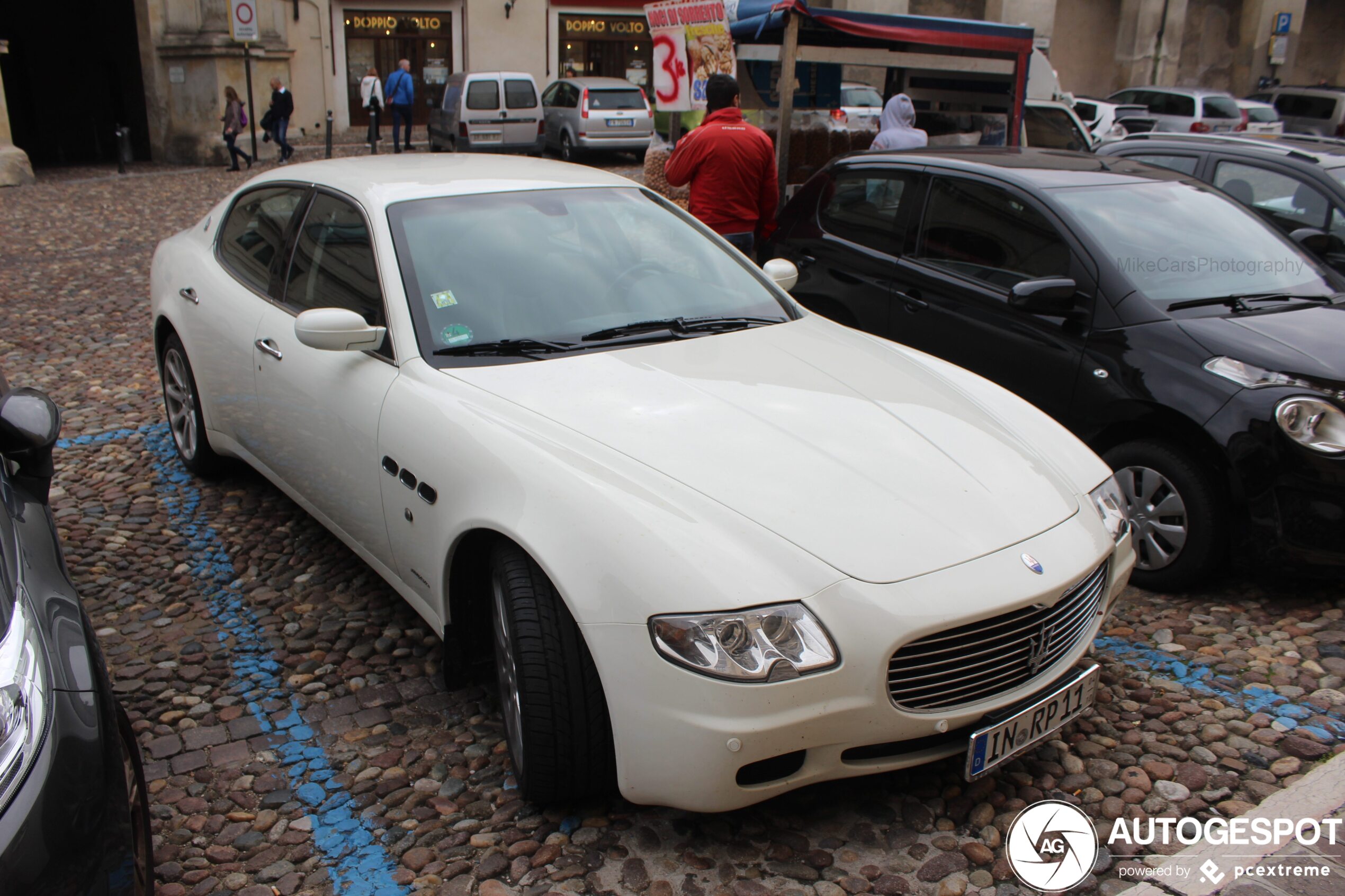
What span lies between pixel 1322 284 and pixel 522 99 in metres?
18.9

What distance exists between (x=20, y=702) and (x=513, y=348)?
178cm

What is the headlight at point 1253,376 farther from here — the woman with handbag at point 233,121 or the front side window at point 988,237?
the woman with handbag at point 233,121

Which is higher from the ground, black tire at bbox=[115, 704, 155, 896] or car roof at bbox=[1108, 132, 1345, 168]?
car roof at bbox=[1108, 132, 1345, 168]

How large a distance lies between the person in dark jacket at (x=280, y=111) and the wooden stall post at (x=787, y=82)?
1439 cm

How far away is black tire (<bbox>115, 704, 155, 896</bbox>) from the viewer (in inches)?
82.0

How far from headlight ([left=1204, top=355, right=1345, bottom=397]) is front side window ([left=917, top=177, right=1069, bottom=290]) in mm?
827

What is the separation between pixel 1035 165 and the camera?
209 inches

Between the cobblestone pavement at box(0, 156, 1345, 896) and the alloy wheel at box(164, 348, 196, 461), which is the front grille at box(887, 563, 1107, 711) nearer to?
the cobblestone pavement at box(0, 156, 1345, 896)

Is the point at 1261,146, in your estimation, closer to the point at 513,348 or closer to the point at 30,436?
the point at 513,348

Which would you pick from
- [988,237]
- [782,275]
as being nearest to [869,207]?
[988,237]

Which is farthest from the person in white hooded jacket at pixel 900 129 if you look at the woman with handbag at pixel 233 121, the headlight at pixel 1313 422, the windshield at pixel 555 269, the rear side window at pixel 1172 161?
the woman with handbag at pixel 233 121

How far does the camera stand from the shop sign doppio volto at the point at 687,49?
8.65m

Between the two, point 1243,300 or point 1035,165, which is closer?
point 1243,300

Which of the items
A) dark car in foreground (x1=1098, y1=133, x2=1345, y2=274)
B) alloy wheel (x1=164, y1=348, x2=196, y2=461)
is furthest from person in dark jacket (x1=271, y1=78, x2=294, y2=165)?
dark car in foreground (x1=1098, y1=133, x2=1345, y2=274)
